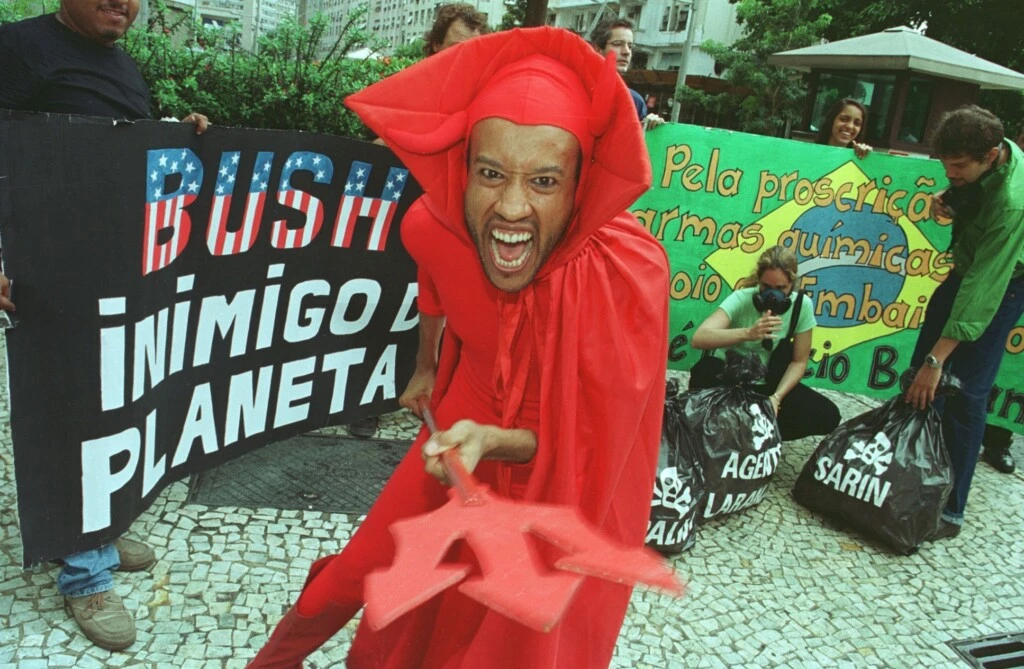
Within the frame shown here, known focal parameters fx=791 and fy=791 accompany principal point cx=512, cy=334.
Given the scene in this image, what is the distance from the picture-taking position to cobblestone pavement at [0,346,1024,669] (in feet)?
8.44

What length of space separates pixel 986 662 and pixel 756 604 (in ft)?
2.88

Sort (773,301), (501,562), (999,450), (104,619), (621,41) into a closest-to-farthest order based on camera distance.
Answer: (501,562), (104,619), (773,301), (621,41), (999,450)

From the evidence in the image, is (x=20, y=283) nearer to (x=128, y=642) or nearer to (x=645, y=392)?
(x=128, y=642)

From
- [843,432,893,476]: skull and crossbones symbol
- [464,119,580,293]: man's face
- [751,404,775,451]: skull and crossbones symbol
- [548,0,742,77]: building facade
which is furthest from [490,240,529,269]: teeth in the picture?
[548,0,742,77]: building facade

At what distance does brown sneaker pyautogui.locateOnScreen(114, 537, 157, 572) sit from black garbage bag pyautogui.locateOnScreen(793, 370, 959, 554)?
3.04 m

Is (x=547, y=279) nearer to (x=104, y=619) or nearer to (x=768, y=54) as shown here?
(x=104, y=619)

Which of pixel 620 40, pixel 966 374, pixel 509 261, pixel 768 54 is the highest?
pixel 768 54

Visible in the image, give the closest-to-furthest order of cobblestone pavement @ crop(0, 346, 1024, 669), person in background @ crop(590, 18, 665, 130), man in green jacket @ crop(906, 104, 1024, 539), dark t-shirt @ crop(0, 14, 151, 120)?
1. dark t-shirt @ crop(0, 14, 151, 120)
2. cobblestone pavement @ crop(0, 346, 1024, 669)
3. man in green jacket @ crop(906, 104, 1024, 539)
4. person in background @ crop(590, 18, 665, 130)

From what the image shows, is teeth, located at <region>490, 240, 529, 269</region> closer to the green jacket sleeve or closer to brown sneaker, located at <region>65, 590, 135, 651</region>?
brown sneaker, located at <region>65, 590, 135, 651</region>

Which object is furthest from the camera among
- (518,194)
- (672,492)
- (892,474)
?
(892,474)

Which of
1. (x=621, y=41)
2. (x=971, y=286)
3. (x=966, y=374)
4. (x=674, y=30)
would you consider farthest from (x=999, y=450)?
(x=674, y=30)

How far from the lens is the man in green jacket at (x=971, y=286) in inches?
137

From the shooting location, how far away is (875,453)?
12.3 ft

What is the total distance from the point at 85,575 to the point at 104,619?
6.1 inches
